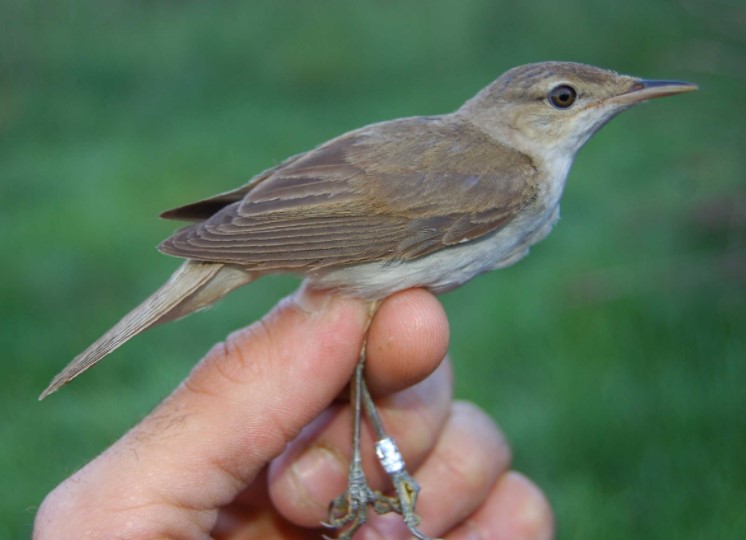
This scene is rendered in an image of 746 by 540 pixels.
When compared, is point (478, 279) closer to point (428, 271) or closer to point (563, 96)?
point (563, 96)

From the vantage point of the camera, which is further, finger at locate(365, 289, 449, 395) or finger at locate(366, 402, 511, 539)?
finger at locate(366, 402, 511, 539)

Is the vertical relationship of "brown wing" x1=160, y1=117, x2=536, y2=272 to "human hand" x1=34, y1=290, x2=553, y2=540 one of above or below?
above

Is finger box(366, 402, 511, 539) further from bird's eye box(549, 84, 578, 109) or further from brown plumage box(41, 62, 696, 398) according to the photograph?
bird's eye box(549, 84, 578, 109)

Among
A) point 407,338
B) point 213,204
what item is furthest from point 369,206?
point 213,204

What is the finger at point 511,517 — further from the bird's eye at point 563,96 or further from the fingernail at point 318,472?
the bird's eye at point 563,96

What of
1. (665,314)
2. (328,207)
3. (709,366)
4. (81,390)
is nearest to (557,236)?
(665,314)

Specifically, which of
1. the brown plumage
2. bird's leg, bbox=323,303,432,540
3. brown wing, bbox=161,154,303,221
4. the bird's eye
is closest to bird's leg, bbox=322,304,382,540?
bird's leg, bbox=323,303,432,540

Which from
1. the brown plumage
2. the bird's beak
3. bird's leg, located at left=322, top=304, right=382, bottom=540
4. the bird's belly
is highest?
the bird's beak

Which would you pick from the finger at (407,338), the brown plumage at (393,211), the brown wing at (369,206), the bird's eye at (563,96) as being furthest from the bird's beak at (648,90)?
the finger at (407,338)
